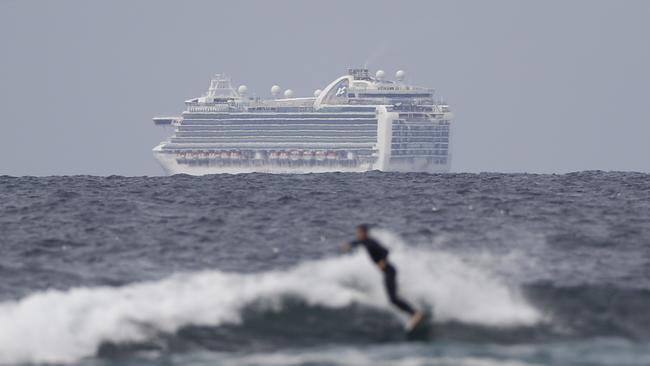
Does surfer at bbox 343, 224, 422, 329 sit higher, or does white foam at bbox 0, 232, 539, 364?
surfer at bbox 343, 224, 422, 329

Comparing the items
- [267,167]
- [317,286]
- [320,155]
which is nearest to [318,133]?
[320,155]

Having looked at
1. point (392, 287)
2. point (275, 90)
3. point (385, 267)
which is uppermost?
point (385, 267)

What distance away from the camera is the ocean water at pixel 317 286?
59.5 ft

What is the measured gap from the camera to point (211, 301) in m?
20.5

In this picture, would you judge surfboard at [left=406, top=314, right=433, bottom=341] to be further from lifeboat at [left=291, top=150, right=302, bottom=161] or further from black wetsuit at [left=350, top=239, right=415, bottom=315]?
lifeboat at [left=291, top=150, right=302, bottom=161]

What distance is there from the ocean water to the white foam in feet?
0.11

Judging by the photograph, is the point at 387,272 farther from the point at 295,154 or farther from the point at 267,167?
the point at 267,167

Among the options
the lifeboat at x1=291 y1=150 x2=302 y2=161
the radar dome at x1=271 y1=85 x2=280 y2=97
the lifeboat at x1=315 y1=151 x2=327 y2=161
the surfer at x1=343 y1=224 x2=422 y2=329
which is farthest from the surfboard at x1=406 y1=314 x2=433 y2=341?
the radar dome at x1=271 y1=85 x2=280 y2=97

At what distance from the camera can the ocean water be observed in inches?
714

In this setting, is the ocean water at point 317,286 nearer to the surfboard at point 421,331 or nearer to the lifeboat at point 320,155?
the surfboard at point 421,331

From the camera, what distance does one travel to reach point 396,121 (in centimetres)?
18938

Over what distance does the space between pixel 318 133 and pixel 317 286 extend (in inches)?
6599

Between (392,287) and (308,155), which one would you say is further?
(308,155)

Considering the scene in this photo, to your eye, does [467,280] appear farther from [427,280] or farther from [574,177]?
[574,177]
